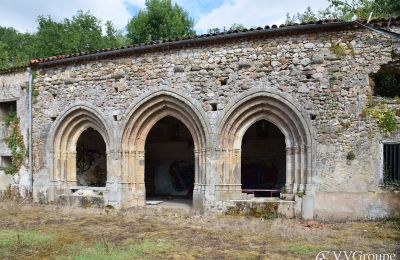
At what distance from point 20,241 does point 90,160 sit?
778 centimetres

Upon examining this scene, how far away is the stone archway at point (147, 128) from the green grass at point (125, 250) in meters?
3.69

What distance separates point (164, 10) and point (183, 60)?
17.1 meters

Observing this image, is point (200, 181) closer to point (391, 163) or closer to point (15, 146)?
point (391, 163)

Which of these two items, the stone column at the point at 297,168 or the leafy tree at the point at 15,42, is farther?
the leafy tree at the point at 15,42

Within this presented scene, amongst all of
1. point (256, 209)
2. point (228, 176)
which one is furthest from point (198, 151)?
point (256, 209)

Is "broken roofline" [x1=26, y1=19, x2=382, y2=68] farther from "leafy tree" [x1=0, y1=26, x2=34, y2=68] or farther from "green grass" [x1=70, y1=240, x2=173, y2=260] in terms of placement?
"leafy tree" [x1=0, y1=26, x2=34, y2=68]

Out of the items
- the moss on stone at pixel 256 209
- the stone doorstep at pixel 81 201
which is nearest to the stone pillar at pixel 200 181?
the moss on stone at pixel 256 209

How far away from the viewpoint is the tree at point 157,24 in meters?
27.5

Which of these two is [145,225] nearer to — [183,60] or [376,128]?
[183,60]

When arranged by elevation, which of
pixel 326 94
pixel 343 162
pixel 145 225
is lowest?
pixel 145 225

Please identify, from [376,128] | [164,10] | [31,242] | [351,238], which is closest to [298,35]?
[376,128]

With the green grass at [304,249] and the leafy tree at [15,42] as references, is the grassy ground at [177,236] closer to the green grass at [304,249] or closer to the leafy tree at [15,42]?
the green grass at [304,249]

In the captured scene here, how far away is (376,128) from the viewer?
10141 millimetres

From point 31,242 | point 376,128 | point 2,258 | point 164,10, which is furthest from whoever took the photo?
point 164,10
